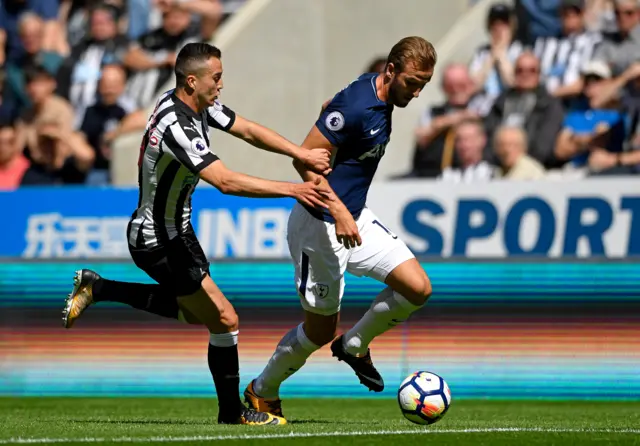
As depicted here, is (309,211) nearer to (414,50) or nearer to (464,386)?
(414,50)

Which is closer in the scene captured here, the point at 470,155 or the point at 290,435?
the point at 290,435

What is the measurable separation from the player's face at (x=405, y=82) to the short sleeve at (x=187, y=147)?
4.33 ft

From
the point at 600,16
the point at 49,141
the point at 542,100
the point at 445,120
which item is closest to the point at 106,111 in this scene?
the point at 49,141

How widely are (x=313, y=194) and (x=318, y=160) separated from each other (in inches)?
14.3

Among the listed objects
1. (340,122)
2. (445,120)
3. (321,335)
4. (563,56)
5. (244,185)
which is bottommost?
(321,335)

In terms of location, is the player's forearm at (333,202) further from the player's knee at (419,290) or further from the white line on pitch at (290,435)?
the white line on pitch at (290,435)

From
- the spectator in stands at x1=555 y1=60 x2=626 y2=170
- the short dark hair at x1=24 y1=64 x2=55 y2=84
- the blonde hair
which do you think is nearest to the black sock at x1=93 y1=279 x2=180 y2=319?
the blonde hair

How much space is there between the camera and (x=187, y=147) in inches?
313

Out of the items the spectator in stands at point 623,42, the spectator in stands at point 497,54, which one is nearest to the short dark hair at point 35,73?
the spectator in stands at point 497,54

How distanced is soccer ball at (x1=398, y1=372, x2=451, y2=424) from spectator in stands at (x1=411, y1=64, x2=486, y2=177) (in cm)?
595

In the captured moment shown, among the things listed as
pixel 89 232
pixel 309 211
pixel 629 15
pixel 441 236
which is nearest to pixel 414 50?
pixel 309 211

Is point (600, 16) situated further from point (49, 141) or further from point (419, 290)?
point (419, 290)

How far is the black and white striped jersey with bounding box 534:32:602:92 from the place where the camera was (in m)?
14.8

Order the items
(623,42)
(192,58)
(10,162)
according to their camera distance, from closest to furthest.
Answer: (192,58) < (623,42) < (10,162)
